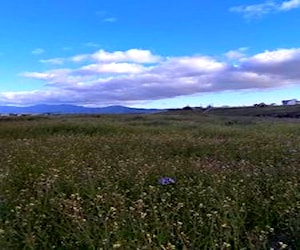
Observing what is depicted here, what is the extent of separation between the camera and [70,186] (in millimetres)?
6371

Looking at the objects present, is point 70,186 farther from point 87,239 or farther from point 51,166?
point 87,239

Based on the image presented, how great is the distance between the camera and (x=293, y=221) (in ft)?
15.0

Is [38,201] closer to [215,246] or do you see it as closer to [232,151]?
[215,246]

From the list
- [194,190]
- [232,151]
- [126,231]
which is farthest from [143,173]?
[232,151]

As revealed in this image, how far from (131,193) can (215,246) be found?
2.38 meters

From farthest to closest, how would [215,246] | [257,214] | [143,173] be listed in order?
[143,173]
[257,214]
[215,246]

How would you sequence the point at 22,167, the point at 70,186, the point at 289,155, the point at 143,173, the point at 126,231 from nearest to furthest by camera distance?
1. the point at 126,231
2. the point at 70,186
3. the point at 143,173
4. the point at 22,167
5. the point at 289,155

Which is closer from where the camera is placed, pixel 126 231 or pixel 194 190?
pixel 126 231

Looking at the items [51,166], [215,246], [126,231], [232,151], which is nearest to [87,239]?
[126,231]

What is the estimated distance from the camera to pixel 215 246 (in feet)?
13.0

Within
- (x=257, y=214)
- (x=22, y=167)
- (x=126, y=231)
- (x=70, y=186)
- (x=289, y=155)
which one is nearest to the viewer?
(x=126, y=231)

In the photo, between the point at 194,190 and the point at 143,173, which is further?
the point at 143,173

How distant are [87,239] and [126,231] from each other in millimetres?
386

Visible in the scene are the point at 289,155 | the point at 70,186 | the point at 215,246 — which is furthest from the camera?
the point at 289,155
